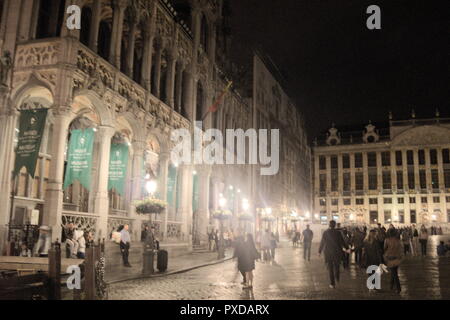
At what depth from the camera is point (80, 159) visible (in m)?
18.8

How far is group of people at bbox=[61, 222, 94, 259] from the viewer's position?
1605 centimetres

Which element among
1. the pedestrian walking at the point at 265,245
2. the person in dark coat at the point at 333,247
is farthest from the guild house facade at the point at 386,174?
the person in dark coat at the point at 333,247

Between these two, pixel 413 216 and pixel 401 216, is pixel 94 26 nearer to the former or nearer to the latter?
pixel 413 216

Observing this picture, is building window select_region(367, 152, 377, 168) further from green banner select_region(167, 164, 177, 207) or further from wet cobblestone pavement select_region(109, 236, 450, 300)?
wet cobblestone pavement select_region(109, 236, 450, 300)

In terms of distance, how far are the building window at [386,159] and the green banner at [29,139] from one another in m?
84.6

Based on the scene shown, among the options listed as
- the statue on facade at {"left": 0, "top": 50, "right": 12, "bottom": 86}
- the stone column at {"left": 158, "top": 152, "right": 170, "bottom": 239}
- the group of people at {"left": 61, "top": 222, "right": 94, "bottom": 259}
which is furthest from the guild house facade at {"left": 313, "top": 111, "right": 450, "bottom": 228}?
the statue on facade at {"left": 0, "top": 50, "right": 12, "bottom": 86}

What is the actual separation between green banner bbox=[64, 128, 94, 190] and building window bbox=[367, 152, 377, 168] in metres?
82.8

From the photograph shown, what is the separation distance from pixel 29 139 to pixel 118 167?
5.37m

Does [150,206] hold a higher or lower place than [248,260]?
higher

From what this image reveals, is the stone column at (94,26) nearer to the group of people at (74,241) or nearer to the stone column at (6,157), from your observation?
the stone column at (6,157)

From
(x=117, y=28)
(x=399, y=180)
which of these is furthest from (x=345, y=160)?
(x=117, y=28)

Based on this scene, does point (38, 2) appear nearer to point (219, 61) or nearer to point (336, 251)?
point (336, 251)
